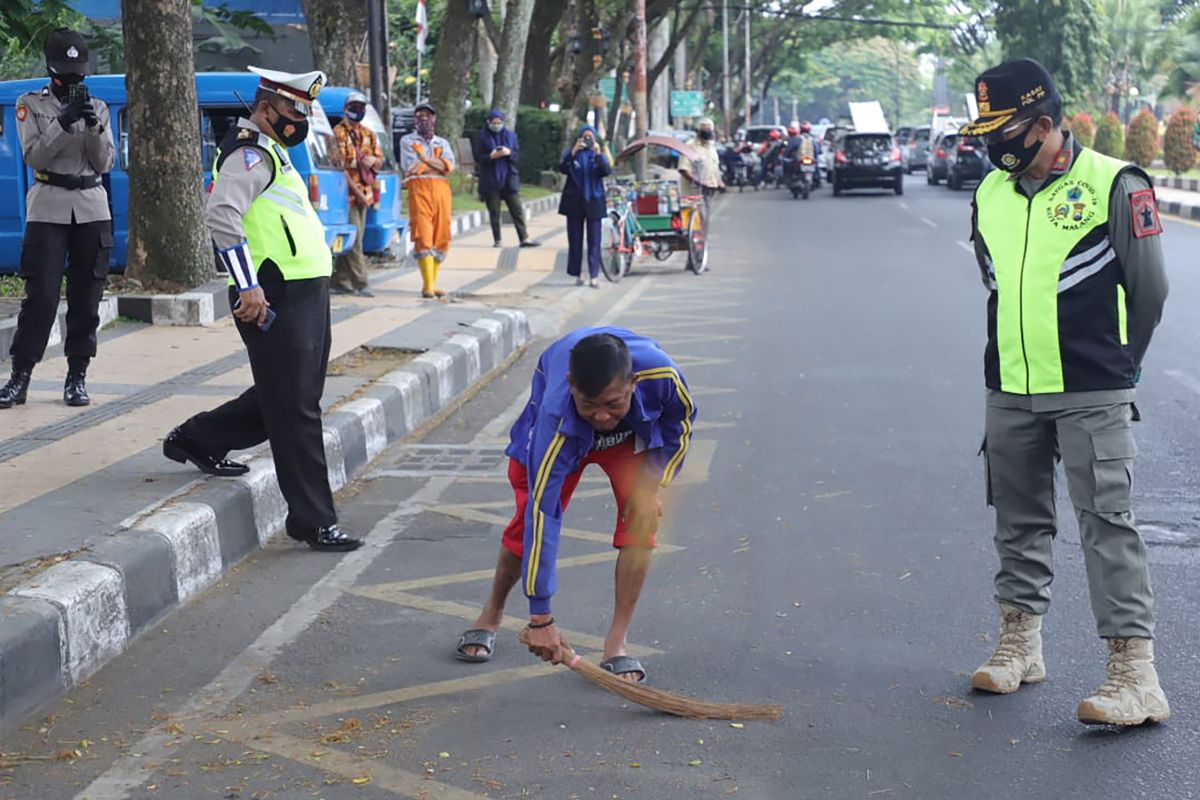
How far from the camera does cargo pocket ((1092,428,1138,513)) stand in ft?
14.8

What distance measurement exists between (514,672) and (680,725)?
659mm

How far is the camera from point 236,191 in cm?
604

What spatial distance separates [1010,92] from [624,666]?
1893 millimetres

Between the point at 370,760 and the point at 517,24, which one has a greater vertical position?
the point at 517,24

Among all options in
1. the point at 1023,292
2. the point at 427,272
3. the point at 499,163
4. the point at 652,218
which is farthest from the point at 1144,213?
the point at 499,163

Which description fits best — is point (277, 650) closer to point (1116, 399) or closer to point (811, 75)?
point (1116, 399)

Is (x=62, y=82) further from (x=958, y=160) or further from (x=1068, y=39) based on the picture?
(x=1068, y=39)

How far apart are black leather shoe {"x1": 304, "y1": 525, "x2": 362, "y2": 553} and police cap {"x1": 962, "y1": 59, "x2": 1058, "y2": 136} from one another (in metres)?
2.96

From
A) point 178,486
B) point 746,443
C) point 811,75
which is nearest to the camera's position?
point 178,486

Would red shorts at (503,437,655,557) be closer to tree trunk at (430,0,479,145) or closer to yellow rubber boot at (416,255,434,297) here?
yellow rubber boot at (416,255,434,297)

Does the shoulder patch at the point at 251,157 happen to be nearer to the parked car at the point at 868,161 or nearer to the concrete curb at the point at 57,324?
the concrete curb at the point at 57,324

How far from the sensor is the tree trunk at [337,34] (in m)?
18.8

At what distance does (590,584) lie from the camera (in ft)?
19.4

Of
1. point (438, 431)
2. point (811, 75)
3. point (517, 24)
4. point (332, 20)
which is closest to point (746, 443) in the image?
point (438, 431)
